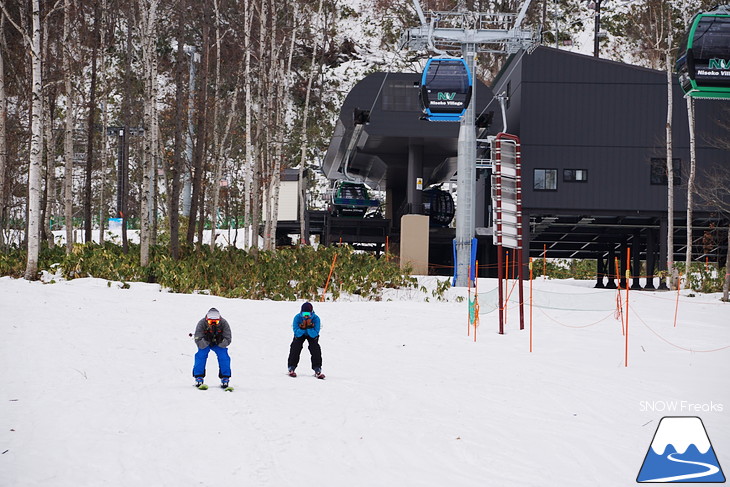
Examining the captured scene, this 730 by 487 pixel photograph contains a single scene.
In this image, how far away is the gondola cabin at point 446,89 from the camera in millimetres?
26953

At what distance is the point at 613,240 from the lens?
46438mm

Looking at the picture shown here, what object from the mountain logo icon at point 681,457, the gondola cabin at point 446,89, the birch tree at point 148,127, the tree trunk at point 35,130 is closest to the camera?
the mountain logo icon at point 681,457

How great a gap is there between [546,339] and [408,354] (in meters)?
4.01

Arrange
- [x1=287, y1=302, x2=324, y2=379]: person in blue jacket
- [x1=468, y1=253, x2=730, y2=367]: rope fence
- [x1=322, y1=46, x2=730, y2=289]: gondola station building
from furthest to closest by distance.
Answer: [x1=322, y1=46, x2=730, y2=289]: gondola station building < [x1=468, y1=253, x2=730, y2=367]: rope fence < [x1=287, y1=302, x2=324, y2=379]: person in blue jacket

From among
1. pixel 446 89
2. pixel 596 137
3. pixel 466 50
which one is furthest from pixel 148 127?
pixel 596 137

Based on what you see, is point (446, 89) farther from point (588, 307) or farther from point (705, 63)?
point (705, 63)

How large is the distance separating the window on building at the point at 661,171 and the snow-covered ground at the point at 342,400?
1689cm

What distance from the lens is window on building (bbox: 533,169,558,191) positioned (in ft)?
120

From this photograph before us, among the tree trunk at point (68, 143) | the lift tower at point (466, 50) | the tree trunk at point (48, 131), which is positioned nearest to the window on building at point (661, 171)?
the lift tower at point (466, 50)

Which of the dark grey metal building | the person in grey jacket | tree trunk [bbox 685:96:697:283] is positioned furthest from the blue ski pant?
the dark grey metal building

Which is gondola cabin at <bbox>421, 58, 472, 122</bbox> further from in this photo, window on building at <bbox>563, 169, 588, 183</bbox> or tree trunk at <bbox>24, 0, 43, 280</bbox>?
tree trunk at <bbox>24, 0, 43, 280</bbox>

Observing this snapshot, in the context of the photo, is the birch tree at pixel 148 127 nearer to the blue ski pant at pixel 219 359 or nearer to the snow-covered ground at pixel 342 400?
the snow-covered ground at pixel 342 400

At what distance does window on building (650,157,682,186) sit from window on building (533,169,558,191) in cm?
416

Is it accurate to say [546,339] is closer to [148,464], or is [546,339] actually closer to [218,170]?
[148,464]
